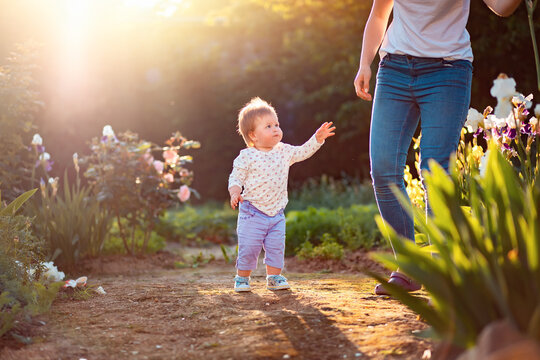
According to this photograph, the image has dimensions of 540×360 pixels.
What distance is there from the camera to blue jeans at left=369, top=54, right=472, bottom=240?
2889 millimetres

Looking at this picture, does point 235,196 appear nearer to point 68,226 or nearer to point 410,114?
point 410,114

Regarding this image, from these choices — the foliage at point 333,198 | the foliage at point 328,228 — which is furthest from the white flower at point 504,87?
the foliage at point 333,198

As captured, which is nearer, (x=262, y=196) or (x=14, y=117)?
(x=262, y=196)

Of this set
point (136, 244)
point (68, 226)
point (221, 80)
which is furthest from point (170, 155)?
point (221, 80)

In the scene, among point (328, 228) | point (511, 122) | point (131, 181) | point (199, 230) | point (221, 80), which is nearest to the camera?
point (511, 122)

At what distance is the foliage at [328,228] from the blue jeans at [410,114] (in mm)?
2993

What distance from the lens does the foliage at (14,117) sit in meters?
5.14

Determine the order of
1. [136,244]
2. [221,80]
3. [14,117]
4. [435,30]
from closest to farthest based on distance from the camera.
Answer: [435,30], [14,117], [136,244], [221,80]

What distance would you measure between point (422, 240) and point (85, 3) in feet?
35.4

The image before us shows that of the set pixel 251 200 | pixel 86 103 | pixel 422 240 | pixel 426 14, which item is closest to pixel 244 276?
pixel 251 200

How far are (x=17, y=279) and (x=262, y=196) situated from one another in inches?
55.6

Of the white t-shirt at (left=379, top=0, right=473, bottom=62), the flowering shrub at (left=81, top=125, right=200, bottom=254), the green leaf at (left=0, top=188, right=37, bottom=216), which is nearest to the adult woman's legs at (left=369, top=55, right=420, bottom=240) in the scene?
the white t-shirt at (left=379, top=0, right=473, bottom=62)

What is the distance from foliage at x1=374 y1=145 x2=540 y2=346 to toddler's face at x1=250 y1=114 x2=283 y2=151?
1.77 m

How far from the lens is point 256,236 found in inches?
141
